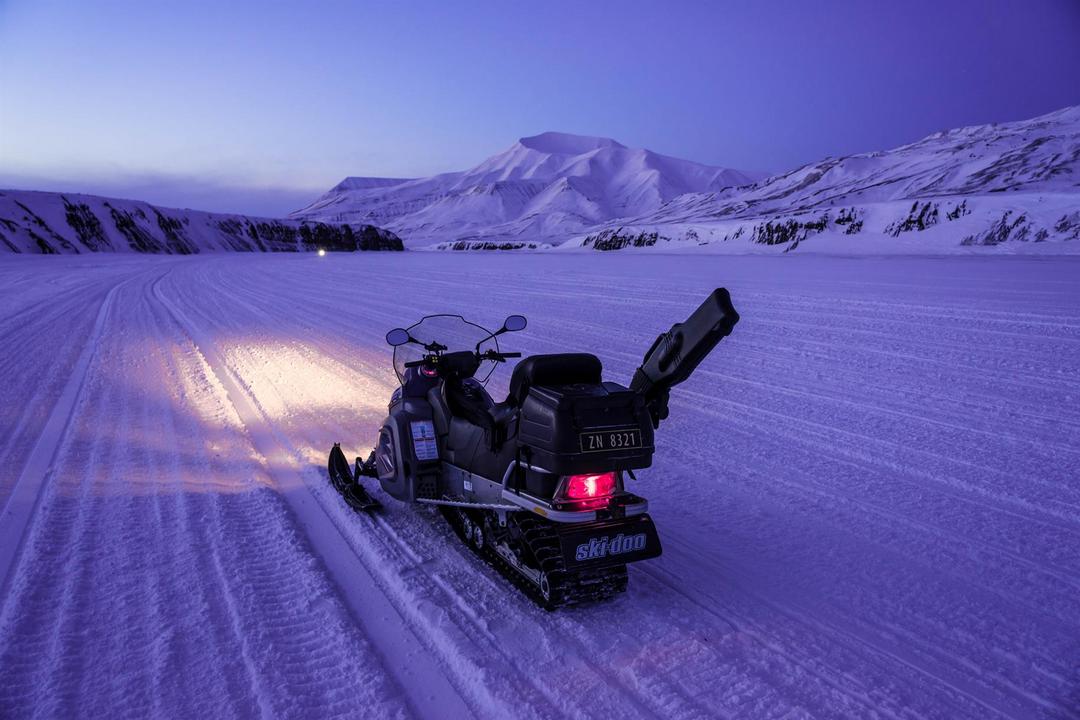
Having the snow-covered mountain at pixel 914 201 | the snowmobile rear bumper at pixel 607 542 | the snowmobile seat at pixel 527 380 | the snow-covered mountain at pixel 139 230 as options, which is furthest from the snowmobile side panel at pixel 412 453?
the snow-covered mountain at pixel 139 230

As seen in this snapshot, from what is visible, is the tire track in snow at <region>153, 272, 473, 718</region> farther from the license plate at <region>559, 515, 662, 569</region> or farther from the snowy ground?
the license plate at <region>559, 515, 662, 569</region>

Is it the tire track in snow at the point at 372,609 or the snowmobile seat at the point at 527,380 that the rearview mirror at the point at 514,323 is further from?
the tire track in snow at the point at 372,609

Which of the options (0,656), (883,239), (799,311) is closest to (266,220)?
(883,239)

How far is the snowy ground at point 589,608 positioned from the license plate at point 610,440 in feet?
2.93

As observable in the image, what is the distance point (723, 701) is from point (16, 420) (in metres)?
7.10

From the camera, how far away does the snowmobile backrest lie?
11.1ft

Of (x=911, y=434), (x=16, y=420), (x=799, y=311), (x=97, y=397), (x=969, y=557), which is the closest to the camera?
(x=969, y=557)

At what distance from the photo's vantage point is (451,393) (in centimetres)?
428

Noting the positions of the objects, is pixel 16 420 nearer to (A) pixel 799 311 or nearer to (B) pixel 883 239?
(A) pixel 799 311

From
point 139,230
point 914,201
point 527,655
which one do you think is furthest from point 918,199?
point 139,230

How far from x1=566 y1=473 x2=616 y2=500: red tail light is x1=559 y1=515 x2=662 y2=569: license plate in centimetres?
15

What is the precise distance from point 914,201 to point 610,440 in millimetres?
58052

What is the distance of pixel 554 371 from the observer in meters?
3.41

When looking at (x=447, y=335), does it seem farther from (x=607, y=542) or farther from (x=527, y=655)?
(x=527, y=655)
